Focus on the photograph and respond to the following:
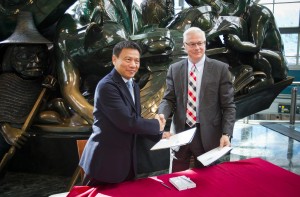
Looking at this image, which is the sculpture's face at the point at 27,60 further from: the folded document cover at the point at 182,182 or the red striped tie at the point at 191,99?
the folded document cover at the point at 182,182

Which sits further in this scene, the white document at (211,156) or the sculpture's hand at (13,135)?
the sculpture's hand at (13,135)

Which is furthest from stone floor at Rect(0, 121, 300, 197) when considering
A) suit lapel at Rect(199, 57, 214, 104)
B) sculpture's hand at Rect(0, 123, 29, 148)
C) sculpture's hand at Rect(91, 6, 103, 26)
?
suit lapel at Rect(199, 57, 214, 104)

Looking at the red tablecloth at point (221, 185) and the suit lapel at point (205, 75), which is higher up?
the suit lapel at point (205, 75)

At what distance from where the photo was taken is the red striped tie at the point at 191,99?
6.61ft

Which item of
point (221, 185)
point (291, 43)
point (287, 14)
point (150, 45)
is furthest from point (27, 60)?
point (291, 43)

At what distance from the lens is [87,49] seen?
3.48 meters

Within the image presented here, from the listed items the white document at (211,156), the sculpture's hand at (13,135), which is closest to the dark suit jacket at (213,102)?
the white document at (211,156)

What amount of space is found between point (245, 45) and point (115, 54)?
306 cm

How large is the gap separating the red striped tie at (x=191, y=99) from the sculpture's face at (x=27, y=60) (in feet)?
6.71

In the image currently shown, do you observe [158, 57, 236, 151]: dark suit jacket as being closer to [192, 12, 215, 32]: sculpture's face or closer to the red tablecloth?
the red tablecloth

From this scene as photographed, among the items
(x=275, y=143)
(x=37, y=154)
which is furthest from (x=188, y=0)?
(x=37, y=154)

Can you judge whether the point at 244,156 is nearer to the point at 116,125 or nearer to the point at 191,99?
the point at 191,99

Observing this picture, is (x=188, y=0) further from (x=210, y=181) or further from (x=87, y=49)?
(x=210, y=181)

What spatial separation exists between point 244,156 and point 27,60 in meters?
3.00
